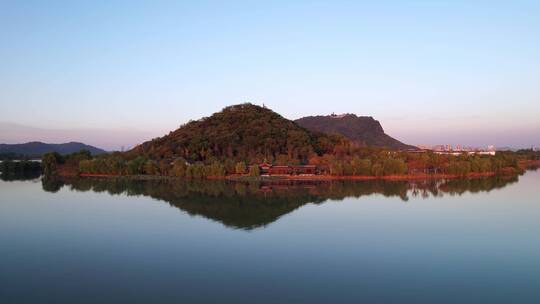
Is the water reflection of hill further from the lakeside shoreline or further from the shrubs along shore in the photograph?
the shrubs along shore

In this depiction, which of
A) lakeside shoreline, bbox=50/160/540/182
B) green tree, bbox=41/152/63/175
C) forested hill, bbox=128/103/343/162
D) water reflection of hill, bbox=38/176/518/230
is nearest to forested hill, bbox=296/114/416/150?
forested hill, bbox=128/103/343/162

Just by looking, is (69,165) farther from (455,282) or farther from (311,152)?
(455,282)

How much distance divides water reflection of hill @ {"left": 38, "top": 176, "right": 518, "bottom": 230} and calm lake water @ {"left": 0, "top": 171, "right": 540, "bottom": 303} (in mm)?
218

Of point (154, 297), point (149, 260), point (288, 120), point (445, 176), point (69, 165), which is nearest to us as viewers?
point (154, 297)

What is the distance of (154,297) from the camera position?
324 inches

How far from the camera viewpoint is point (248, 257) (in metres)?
11.2

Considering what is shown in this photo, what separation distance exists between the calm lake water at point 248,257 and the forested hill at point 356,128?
6932 centimetres

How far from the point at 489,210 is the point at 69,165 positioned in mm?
36816

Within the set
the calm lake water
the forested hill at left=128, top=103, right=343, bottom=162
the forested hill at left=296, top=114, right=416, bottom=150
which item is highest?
the forested hill at left=296, top=114, right=416, bottom=150

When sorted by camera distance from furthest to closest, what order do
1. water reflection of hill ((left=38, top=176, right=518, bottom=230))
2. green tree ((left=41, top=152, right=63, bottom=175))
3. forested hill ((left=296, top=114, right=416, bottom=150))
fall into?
forested hill ((left=296, top=114, right=416, bottom=150)) → green tree ((left=41, top=152, right=63, bottom=175)) → water reflection of hill ((left=38, top=176, right=518, bottom=230))

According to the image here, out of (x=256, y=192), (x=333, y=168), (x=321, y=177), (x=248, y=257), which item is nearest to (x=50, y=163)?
(x=321, y=177)

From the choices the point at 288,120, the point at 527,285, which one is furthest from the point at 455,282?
the point at 288,120

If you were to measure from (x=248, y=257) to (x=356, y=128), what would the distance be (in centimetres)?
8827

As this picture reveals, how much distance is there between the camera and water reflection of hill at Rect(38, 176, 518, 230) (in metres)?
18.6
